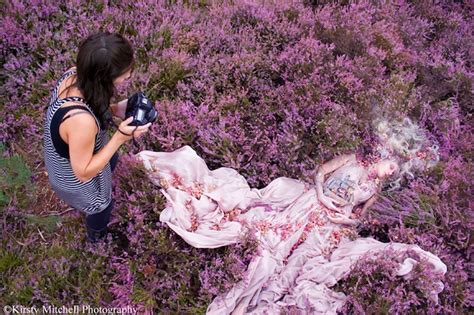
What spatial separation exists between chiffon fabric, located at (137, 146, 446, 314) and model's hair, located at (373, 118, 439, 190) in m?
0.73

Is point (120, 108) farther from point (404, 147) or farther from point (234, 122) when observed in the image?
point (404, 147)

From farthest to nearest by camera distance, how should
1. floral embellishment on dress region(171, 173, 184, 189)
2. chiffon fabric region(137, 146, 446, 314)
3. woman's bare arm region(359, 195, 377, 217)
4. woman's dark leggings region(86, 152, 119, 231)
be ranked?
Result: woman's bare arm region(359, 195, 377, 217) → floral embellishment on dress region(171, 173, 184, 189) → chiffon fabric region(137, 146, 446, 314) → woman's dark leggings region(86, 152, 119, 231)

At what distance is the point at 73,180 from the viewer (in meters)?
3.02

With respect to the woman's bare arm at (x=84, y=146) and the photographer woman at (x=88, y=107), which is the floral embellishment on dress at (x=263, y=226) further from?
the woman's bare arm at (x=84, y=146)

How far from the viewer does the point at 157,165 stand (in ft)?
13.5

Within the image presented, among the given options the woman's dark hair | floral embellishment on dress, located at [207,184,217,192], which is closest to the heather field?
floral embellishment on dress, located at [207,184,217,192]

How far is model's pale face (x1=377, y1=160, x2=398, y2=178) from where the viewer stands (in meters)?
4.43

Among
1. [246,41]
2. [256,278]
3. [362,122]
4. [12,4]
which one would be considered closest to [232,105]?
[246,41]

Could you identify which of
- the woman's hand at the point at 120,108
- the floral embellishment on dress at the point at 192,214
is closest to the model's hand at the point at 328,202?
the floral embellishment on dress at the point at 192,214

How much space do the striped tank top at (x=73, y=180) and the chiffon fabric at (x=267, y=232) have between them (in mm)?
696

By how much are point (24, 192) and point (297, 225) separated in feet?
8.47

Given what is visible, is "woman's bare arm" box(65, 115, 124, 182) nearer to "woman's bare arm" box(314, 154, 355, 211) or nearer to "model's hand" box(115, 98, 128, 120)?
"model's hand" box(115, 98, 128, 120)

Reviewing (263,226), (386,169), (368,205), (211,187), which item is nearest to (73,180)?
(211,187)

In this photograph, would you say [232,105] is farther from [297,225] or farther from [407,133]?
[407,133]
